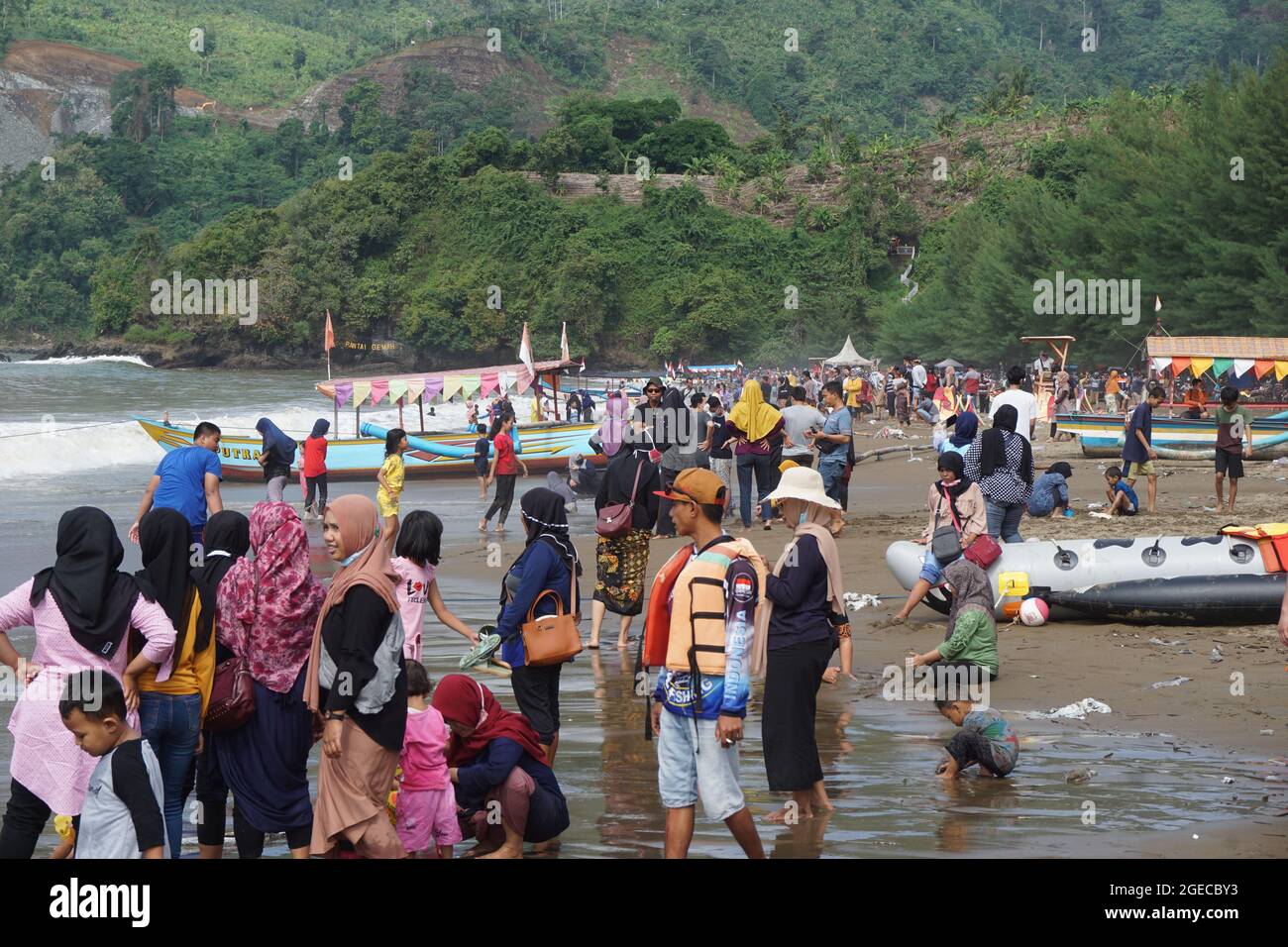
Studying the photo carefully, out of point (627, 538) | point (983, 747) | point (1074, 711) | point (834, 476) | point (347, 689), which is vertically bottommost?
point (1074, 711)

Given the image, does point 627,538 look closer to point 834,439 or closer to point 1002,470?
point 1002,470

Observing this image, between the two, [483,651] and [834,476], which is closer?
[483,651]

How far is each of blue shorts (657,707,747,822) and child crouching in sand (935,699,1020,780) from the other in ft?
6.54

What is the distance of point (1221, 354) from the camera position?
90.8 ft

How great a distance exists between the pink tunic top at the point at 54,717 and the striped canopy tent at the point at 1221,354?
2512 cm

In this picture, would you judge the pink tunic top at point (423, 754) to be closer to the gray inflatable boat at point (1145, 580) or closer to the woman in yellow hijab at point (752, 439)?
the gray inflatable boat at point (1145, 580)

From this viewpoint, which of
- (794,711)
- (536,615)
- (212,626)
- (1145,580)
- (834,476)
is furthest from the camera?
(834,476)

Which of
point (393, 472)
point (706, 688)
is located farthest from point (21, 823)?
point (393, 472)

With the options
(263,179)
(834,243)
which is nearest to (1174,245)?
(834,243)

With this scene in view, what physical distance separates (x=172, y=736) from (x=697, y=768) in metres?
2.05

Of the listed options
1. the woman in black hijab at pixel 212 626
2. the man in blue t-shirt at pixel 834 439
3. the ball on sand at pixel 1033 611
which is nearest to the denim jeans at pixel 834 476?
the man in blue t-shirt at pixel 834 439

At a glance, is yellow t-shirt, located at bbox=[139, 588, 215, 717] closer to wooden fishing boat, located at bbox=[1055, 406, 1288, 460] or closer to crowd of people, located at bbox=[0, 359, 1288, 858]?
crowd of people, located at bbox=[0, 359, 1288, 858]

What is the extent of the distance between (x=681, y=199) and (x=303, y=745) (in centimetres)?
8760

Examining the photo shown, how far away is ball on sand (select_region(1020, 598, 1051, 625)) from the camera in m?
11.0
